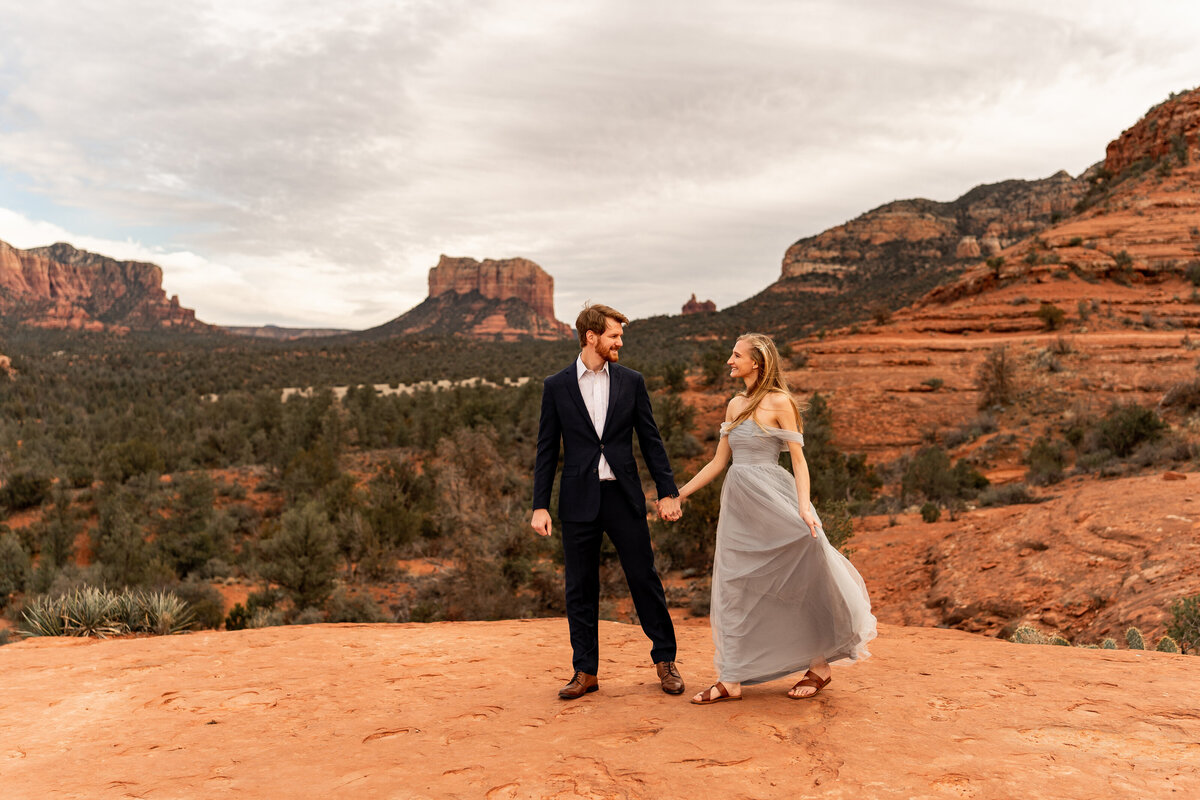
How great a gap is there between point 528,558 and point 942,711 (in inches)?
411

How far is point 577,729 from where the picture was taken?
318cm

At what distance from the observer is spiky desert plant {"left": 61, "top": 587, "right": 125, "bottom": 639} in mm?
6863

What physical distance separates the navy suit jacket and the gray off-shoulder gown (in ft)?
1.57

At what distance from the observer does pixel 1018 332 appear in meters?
27.6

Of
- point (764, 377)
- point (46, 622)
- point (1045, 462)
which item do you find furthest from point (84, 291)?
point (764, 377)

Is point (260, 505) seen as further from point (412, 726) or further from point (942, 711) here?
point (942, 711)

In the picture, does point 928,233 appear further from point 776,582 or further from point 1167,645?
point 776,582

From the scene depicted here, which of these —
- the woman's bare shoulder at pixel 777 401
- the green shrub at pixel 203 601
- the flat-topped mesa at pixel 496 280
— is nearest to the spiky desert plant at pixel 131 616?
the green shrub at pixel 203 601

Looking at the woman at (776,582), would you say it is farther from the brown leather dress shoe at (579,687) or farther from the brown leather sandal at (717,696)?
the brown leather dress shoe at (579,687)

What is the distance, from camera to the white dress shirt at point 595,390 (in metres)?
3.78

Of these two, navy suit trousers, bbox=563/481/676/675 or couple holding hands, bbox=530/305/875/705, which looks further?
navy suit trousers, bbox=563/481/676/675

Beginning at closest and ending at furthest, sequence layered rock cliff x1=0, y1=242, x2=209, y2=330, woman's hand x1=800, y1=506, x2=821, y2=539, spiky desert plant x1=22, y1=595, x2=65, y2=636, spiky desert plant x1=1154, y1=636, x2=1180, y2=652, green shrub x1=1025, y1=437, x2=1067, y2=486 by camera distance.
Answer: woman's hand x1=800, y1=506, x2=821, y2=539 → spiky desert plant x1=1154, y1=636, x2=1180, y2=652 → spiky desert plant x1=22, y1=595, x2=65, y2=636 → green shrub x1=1025, y1=437, x2=1067, y2=486 → layered rock cliff x1=0, y1=242, x2=209, y2=330

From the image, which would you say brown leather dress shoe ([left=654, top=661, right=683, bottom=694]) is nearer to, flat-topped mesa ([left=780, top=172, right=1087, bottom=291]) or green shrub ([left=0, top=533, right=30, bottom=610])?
green shrub ([left=0, top=533, right=30, bottom=610])

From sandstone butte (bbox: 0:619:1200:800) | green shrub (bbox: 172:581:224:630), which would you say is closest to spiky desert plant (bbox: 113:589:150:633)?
sandstone butte (bbox: 0:619:1200:800)
